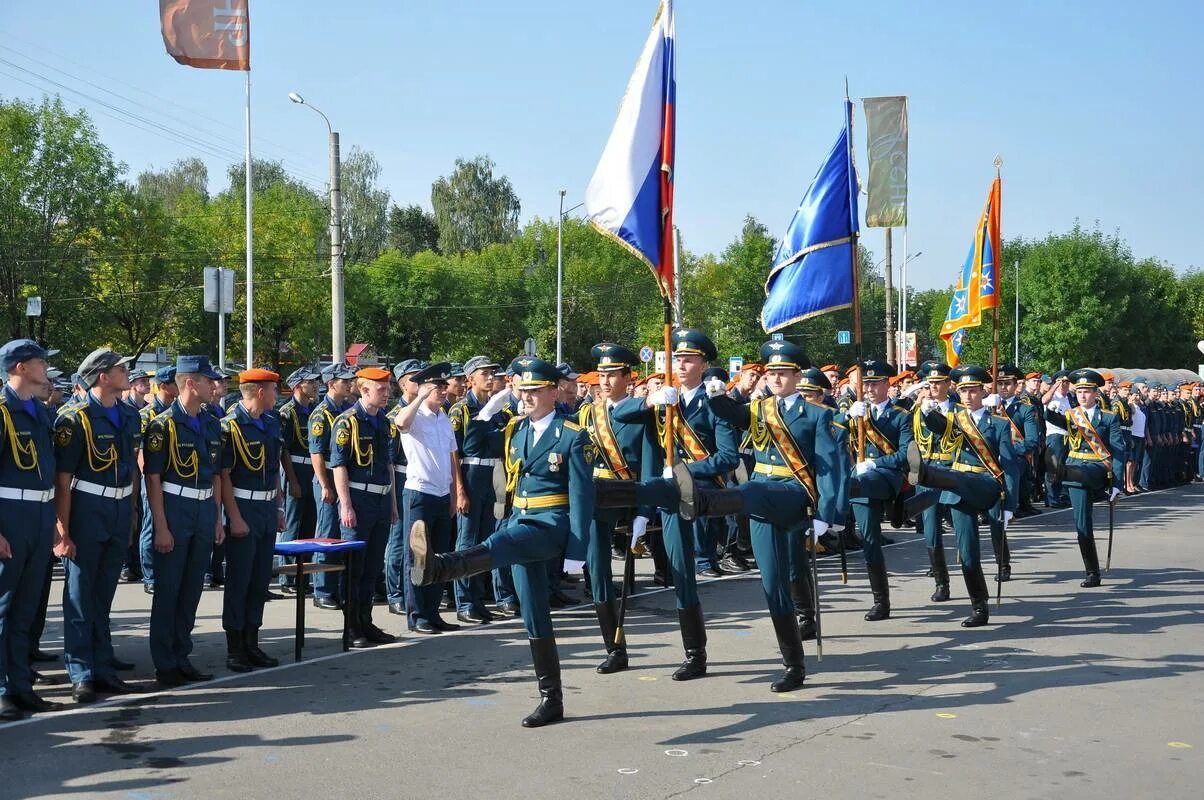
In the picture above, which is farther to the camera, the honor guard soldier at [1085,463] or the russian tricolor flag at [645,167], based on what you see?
the honor guard soldier at [1085,463]

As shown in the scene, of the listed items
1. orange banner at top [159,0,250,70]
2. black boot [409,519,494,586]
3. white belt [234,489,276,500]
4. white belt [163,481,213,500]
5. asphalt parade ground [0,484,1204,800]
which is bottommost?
asphalt parade ground [0,484,1204,800]

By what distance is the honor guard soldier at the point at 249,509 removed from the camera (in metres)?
8.53

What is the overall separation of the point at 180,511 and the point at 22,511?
1.14m

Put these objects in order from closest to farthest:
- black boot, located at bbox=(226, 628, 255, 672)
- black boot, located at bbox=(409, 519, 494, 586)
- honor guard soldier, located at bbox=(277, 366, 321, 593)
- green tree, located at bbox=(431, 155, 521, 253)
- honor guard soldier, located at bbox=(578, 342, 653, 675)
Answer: black boot, located at bbox=(409, 519, 494, 586) < honor guard soldier, located at bbox=(578, 342, 653, 675) < black boot, located at bbox=(226, 628, 255, 672) < honor guard soldier, located at bbox=(277, 366, 321, 593) < green tree, located at bbox=(431, 155, 521, 253)

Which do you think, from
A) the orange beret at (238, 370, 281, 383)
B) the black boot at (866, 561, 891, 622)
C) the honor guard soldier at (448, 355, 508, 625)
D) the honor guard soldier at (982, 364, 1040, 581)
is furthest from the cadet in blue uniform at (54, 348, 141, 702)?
the honor guard soldier at (982, 364, 1040, 581)

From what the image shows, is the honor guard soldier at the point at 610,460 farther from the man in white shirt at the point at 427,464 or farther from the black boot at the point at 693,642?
the man in white shirt at the point at 427,464

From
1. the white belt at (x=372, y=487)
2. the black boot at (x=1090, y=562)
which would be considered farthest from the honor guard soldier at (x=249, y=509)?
the black boot at (x=1090, y=562)

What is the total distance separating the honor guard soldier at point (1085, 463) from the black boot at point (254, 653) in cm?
764

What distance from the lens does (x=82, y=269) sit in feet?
148

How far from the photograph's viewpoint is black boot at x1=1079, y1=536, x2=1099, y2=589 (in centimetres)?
1188

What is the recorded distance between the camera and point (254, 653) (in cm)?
859

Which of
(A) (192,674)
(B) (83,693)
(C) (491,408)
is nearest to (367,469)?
(C) (491,408)

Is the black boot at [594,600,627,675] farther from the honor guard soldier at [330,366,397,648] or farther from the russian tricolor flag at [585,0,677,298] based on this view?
the russian tricolor flag at [585,0,677,298]

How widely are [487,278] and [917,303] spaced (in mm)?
57478
